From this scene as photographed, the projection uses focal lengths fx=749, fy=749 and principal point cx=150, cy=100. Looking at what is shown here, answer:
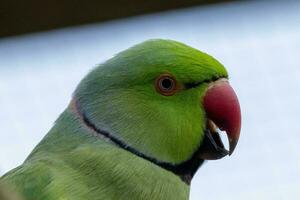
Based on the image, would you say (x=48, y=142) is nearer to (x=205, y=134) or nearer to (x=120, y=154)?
(x=120, y=154)

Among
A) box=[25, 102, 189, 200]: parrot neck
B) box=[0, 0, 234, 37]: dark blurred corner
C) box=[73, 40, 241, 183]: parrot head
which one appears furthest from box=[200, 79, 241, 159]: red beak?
box=[0, 0, 234, 37]: dark blurred corner

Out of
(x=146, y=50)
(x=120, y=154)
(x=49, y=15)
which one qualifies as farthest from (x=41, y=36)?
(x=120, y=154)

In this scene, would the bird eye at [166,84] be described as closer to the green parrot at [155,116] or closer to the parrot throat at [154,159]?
the green parrot at [155,116]

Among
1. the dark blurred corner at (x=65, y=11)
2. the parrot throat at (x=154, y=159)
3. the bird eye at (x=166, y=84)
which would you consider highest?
the dark blurred corner at (x=65, y=11)

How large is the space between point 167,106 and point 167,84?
6cm

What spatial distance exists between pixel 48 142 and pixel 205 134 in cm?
40

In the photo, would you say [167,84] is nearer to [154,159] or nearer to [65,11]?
[154,159]

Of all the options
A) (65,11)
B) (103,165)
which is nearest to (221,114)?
(103,165)

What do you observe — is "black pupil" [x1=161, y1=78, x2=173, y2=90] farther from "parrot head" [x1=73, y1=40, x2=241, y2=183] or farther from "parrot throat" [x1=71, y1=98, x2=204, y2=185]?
"parrot throat" [x1=71, y1=98, x2=204, y2=185]

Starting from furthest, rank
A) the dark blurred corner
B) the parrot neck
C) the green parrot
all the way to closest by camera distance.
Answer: the dark blurred corner → the green parrot → the parrot neck

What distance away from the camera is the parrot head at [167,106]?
6.14 feet

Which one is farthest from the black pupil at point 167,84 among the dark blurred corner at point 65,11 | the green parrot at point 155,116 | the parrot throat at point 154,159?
the dark blurred corner at point 65,11

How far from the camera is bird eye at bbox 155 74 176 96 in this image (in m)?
1.89

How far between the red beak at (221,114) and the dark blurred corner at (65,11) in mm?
415
